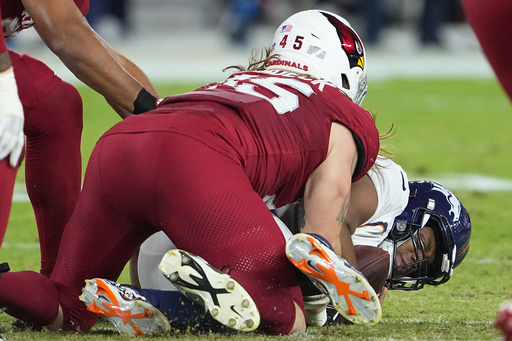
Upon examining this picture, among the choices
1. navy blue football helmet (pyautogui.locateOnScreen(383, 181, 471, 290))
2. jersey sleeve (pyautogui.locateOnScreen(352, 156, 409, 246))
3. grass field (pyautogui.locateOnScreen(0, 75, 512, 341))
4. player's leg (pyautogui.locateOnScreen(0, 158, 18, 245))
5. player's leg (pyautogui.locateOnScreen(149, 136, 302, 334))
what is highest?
player's leg (pyautogui.locateOnScreen(0, 158, 18, 245))

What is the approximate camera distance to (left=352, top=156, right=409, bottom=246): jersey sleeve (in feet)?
12.2

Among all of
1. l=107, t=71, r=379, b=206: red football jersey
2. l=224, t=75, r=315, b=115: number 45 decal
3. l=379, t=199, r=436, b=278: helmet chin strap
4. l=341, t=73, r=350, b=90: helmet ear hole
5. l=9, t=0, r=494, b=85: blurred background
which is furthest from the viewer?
l=9, t=0, r=494, b=85: blurred background

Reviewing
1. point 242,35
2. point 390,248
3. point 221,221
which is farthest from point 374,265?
point 242,35

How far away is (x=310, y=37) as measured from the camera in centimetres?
361

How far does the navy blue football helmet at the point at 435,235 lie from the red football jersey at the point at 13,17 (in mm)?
1530

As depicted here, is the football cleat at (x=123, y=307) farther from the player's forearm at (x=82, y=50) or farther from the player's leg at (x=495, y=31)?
the player's leg at (x=495, y=31)

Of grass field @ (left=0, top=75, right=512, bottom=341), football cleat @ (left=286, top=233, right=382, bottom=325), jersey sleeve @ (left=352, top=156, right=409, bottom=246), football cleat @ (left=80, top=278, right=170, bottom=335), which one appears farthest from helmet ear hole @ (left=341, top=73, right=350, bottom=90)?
football cleat @ (left=80, top=278, right=170, bottom=335)

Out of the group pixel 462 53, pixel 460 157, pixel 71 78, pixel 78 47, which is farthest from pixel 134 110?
pixel 462 53

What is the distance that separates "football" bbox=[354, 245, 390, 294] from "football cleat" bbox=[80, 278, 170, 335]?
0.84m

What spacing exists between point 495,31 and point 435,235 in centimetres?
121

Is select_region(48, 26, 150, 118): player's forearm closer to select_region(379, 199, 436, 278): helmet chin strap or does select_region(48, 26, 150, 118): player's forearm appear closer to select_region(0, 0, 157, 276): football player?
select_region(0, 0, 157, 276): football player

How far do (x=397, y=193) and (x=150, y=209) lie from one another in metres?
1.16

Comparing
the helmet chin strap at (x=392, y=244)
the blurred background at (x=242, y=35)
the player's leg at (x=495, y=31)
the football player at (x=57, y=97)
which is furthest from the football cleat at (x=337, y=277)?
the blurred background at (x=242, y=35)

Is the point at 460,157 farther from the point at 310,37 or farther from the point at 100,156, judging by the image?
the point at 100,156
